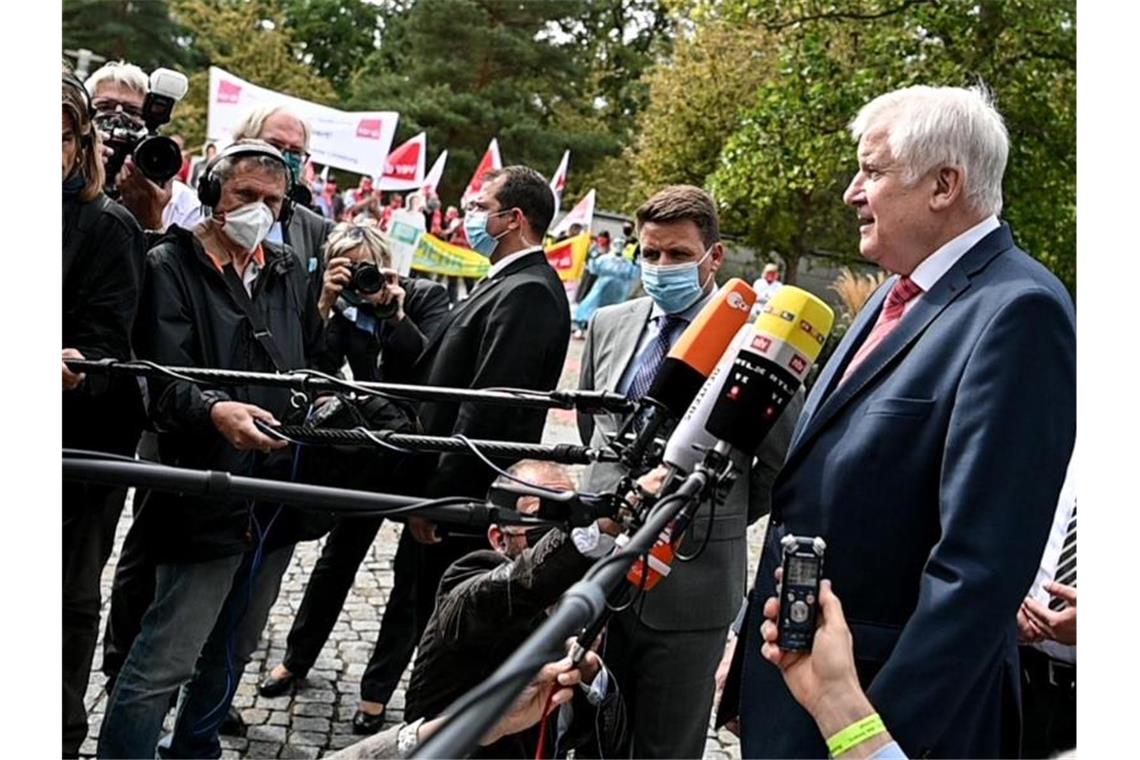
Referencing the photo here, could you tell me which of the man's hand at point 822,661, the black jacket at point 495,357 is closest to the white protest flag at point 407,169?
the black jacket at point 495,357

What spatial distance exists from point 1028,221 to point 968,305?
13834 mm

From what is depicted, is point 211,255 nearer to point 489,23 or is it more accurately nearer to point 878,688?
point 878,688

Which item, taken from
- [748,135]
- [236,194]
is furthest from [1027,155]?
[236,194]

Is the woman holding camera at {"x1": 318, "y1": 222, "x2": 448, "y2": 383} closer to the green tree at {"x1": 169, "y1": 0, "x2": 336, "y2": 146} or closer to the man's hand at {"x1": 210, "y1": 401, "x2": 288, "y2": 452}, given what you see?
the man's hand at {"x1": 210, "y1": 401, "x2": 288, "y2": 452}

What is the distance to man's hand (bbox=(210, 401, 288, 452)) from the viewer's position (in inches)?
118

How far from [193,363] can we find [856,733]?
2240mm

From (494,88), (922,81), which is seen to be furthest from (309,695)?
(494,88)

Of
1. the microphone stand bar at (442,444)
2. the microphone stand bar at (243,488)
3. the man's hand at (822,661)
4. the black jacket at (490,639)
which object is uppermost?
the microphone stand bar at (243,488)

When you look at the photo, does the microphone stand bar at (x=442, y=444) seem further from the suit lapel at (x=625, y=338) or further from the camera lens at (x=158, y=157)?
the camera lens at (x=158, y=157)

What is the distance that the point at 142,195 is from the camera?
4.58 meters

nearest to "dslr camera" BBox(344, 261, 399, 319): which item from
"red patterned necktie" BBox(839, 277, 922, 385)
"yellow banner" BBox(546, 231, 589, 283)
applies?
"red patterned necktie" BBox(839, 277, 922, 385)

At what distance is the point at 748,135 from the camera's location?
1608 centimetres

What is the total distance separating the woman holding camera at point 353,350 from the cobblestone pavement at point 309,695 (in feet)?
0.33

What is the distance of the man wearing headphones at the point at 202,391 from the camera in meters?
3.65
